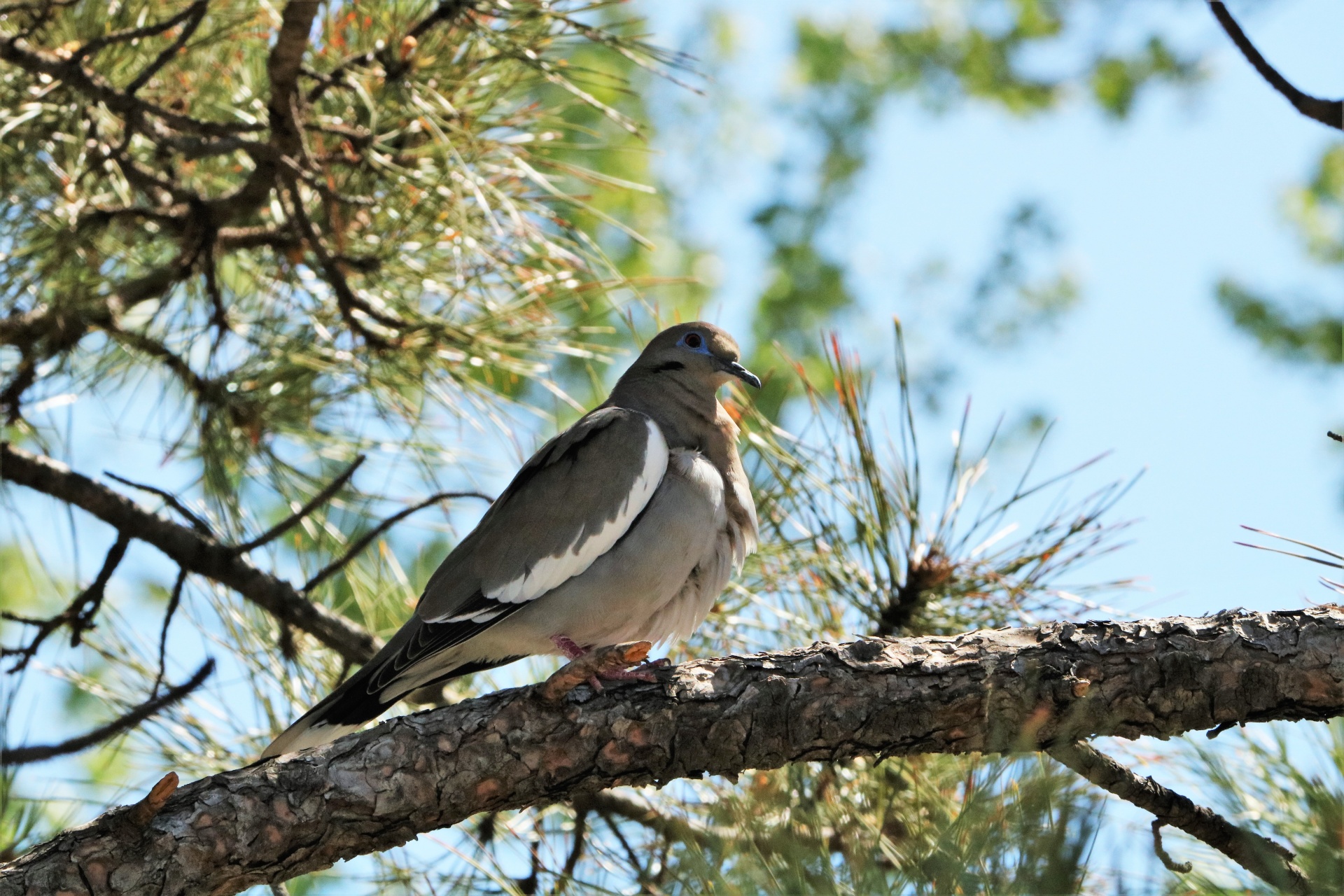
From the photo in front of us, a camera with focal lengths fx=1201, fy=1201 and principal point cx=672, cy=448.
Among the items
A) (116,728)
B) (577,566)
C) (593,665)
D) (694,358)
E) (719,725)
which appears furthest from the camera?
(694,358)

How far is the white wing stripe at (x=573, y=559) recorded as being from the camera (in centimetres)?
232

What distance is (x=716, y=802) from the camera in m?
2.12

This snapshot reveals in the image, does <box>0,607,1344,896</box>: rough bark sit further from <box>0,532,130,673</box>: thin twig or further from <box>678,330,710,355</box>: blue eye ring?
→ <box>678,330,710,355</box>: blue eye ring

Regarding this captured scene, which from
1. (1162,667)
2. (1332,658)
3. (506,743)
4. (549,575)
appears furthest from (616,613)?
(1332,658)

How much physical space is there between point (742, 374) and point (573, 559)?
684 millimetres

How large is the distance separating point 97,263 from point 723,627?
160 cm

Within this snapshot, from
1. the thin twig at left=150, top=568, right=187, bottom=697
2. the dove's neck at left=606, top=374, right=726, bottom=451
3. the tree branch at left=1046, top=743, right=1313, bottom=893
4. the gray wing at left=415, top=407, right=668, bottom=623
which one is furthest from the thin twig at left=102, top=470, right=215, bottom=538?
the tree branch at left=1046, top=743, right=1313, bottom=893

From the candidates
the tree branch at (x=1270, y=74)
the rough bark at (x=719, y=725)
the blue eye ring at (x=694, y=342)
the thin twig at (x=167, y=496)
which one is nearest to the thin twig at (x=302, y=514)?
the thin twig at (x=167, y=496)

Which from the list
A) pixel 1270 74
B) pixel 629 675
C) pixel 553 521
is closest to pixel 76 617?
pixel 553 521

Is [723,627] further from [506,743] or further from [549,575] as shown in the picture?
[506,743]

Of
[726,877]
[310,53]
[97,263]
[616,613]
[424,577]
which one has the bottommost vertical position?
[726,877]

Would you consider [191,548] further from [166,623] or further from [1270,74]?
[1270,74]

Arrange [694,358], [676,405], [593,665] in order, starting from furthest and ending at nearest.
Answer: [694,358] < [676,405] < [593,665]

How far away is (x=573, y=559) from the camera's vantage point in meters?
2.34
